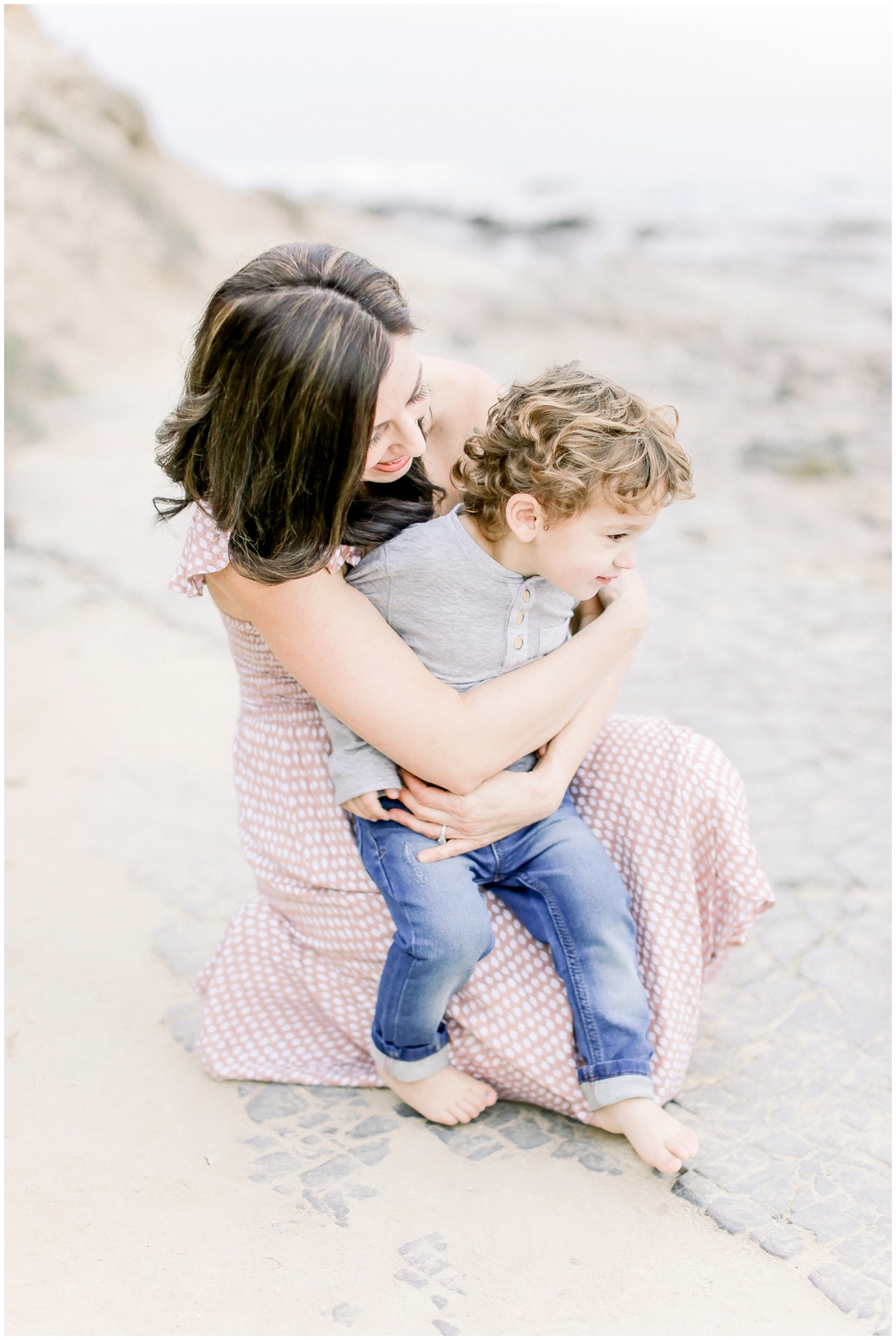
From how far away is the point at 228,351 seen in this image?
1782 millimetres

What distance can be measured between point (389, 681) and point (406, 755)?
0.14 meters

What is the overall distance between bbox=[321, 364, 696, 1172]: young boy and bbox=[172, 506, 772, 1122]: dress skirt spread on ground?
Result: 0.25 ft

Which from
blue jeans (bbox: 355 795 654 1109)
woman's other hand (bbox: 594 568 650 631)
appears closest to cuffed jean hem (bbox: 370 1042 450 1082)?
blue jeans (bbox: 355 795 654 1109)

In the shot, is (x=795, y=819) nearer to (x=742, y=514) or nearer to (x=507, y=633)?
(x=507, y=633)

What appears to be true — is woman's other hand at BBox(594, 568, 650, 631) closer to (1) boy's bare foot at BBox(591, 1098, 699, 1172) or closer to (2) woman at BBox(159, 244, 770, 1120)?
(2) woman at BBox(159, 244, 770, 1120)

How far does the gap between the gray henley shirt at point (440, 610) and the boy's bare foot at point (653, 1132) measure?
70cm

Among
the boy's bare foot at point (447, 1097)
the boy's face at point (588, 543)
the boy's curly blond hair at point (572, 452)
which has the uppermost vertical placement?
the boy's curly blond hair at point (572, 452)

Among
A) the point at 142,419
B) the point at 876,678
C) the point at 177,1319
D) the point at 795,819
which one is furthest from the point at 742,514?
the point at 177,1319

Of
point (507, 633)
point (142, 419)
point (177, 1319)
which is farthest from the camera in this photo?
point (142, 419)

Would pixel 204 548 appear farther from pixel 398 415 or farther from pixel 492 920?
pixel 492 920

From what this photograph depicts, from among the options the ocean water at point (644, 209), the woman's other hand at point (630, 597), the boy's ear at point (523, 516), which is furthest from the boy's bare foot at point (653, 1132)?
the ocean water at point (644, 209)

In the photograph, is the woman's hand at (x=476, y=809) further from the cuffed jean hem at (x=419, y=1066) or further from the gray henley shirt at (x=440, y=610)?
the cuffed jean hem at (x=419, y=1066)

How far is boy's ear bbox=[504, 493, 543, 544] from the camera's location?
77.9 inches

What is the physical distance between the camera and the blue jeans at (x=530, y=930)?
1935 millimetres
